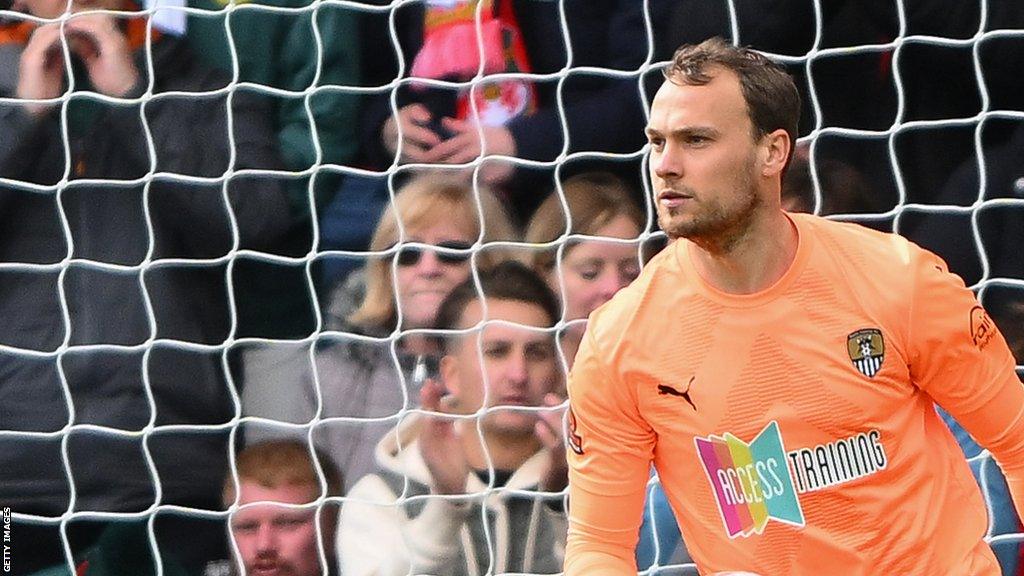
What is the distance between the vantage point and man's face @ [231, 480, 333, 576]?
8.21 feet

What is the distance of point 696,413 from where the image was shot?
5.55 ft

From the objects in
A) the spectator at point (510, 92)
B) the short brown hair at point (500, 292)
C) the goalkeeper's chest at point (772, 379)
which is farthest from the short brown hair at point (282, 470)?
the goalkeeper's chest at point (772, 379)

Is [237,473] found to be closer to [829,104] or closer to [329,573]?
[329,573]

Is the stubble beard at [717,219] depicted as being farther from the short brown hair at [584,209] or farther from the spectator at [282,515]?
the spectator at [282,515]

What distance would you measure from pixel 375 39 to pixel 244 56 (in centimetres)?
24

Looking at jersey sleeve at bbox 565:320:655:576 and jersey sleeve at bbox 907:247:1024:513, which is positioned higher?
jersey sleeve at bbox 907:247:1024:513

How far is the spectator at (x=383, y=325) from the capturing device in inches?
100

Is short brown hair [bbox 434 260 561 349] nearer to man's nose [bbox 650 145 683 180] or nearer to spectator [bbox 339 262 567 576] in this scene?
spectator [bbox 339 262 567 576]

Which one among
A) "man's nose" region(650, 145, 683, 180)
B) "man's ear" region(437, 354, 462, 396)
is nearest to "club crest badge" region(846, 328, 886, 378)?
"man's nose" region(650, 145, 683, 180)

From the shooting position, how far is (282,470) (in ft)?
8.30

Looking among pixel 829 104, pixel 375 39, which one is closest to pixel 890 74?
pixel 829 104

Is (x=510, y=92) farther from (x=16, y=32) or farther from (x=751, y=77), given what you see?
(x=751, y=77)

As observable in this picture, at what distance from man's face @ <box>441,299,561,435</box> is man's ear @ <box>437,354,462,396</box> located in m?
0.01

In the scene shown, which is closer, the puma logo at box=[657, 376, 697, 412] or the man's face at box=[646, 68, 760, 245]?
the man's face at box=[646, 68, 760, 245]
